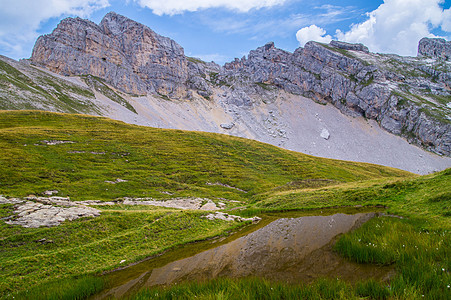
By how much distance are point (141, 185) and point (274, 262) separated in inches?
1500

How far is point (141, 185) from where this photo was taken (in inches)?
1708

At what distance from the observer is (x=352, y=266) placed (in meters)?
8.86

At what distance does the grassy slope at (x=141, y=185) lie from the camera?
1536 cm

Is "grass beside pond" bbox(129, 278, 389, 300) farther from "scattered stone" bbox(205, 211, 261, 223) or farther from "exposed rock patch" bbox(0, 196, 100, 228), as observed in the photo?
"exposed rock patch" bbox(0, 196, 100, 228)

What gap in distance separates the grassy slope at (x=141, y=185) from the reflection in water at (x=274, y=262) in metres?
2.80

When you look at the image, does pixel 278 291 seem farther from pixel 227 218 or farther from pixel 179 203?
pixel 179 203

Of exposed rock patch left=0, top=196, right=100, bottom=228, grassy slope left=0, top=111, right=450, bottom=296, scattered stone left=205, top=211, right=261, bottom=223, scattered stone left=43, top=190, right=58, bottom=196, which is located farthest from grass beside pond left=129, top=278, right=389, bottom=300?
scattered stone left=43, top=190, right=58, bottom=196

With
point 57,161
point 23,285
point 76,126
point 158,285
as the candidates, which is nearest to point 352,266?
point 158,285

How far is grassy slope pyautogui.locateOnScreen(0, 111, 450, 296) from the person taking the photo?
50.4 ft

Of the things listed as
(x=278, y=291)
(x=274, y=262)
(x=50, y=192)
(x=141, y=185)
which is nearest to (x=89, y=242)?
(x=274, y=262)

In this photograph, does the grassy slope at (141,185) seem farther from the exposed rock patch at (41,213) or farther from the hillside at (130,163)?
the exposed rock patch at (41,213)

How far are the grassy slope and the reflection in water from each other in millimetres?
2804

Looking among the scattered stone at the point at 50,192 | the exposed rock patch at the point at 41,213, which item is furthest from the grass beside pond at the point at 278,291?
the scattered stone at the point at 50,192

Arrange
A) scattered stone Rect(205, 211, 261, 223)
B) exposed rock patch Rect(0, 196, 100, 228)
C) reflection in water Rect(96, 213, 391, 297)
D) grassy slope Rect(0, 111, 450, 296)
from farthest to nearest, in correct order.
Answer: scattered stone Rect(205, 211, 261, 223), exposed rock patch Rect(0, 196, 100, 228), grassy slope Rect(0, 111, 450, 296), reflection in water Rect(96, 213, 391, 297)
